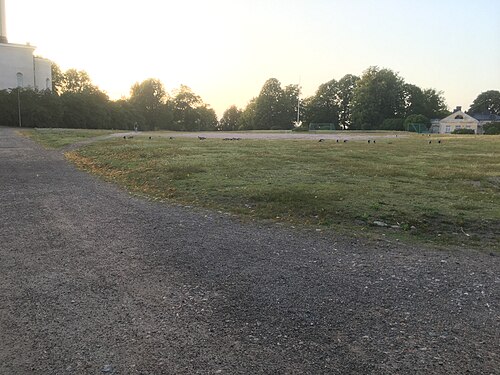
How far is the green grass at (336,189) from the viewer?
23.7ft

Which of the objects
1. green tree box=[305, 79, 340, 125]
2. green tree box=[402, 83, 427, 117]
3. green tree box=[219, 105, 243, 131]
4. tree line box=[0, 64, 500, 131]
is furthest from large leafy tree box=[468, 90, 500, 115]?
green tree box=[219, 105, 243, 131]

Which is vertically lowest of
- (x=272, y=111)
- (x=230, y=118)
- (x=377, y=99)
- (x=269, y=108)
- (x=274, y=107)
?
(x=230, y=118)

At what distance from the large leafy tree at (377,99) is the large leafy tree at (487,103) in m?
39.2

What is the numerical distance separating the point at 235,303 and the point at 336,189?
19.7 feet

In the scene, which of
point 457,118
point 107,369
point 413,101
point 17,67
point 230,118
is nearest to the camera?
point 107,369

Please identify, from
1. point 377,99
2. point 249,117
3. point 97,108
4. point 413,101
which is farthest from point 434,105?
point 97,108

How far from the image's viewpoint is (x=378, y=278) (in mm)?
4855

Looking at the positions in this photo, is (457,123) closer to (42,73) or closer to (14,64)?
(42,73)

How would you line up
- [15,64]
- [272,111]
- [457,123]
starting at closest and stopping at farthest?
[15,64] < [457,123] < [272,111]

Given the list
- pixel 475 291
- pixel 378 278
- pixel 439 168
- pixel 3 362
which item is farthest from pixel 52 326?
pixel 439 168

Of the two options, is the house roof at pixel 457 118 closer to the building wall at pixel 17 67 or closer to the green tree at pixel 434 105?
the green tree at pixel 434 105

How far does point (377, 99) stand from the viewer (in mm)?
95375

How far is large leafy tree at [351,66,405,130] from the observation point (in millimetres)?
94688

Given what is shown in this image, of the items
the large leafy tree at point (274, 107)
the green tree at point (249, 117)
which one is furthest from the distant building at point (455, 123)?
the green tree at point (249, 117)
